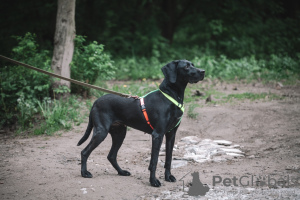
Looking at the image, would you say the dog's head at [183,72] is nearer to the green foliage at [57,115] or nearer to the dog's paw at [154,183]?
the dog's paw at [154,183]

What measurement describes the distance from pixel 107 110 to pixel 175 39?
51.8 feet

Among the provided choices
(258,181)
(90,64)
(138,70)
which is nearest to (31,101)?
(90,64)

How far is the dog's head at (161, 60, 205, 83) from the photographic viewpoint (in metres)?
4.36

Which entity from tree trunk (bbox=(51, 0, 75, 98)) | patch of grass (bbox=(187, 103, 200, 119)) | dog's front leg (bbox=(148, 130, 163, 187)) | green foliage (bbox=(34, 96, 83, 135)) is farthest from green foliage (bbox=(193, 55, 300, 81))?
dog's front leg (bbox=(148, 130, 163, 187))

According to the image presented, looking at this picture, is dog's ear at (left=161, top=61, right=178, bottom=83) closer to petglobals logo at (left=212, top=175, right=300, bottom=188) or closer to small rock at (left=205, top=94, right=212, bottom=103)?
petglobals logo at (left=212, top=175, right=300, bottom=188)

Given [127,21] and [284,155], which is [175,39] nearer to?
[127,21]

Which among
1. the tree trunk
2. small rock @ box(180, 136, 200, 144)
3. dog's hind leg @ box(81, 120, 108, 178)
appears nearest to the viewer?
dog's hind leg @ box(81, 120, 108, 178)

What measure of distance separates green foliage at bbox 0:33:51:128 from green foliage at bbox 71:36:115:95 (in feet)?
2.65

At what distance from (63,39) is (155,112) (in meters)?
4.91

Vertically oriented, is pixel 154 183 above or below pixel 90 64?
below

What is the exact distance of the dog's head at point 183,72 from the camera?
4359 millimetres

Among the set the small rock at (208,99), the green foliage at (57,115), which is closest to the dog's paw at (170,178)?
the green foliage at (57,115)

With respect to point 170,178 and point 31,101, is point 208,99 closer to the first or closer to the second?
point 170,178

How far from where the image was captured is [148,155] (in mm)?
5906
